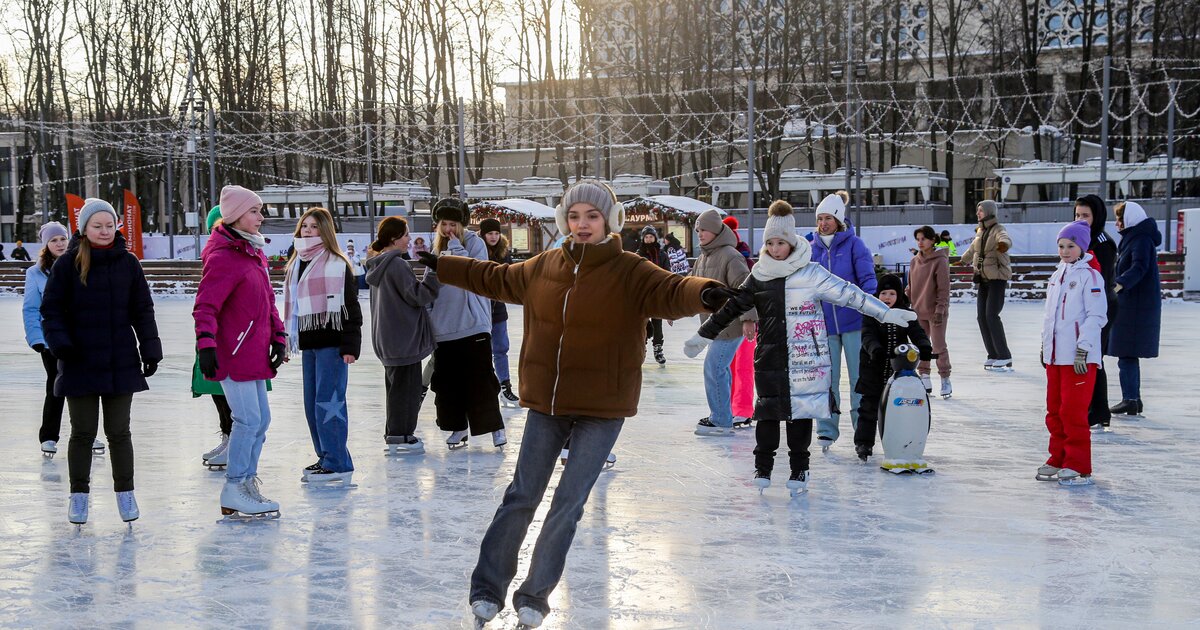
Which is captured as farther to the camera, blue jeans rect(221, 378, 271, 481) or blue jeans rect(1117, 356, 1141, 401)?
blue jeans rect(1117, 356, 1141, 401)

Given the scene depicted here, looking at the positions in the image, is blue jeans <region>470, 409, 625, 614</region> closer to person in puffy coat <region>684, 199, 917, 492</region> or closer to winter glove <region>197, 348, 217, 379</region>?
winter glove <region>197, 348, 217, 379</region>

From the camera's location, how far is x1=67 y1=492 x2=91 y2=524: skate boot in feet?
17.3

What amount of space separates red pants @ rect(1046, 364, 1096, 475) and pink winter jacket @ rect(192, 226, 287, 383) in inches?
150

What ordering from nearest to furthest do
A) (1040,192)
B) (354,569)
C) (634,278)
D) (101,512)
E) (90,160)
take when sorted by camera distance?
1. (634,278)
2. (354,569)
3. (101,512)
4. (1040,192)
5. (90,160)

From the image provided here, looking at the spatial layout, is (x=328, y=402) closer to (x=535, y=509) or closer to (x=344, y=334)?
(x=344, y=334)

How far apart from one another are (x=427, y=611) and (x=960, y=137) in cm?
4046

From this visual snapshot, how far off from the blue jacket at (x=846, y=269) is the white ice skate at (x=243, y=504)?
139 inches

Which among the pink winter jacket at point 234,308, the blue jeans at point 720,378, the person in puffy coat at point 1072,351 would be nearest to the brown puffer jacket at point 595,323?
the pink winter jacket at point 234,308

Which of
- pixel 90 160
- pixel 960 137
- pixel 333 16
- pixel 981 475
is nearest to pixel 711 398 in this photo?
pixel 981 475

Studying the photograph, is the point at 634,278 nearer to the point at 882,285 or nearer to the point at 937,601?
the point at 937,601

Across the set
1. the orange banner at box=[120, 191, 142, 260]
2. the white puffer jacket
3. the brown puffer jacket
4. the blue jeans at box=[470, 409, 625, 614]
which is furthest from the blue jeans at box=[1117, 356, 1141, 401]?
the orange banner at box=[120, 191, 142, 260]

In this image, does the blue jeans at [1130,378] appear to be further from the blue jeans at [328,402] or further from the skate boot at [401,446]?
the blue jeans at [328,402]

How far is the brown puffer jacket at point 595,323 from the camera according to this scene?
150 inches

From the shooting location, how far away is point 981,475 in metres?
6.50
